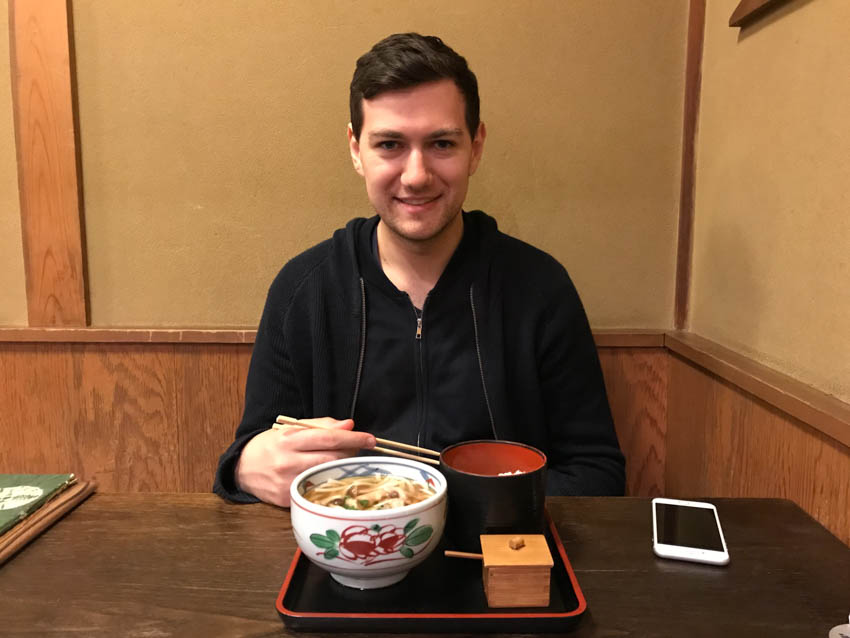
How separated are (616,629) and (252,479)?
2.02 ft

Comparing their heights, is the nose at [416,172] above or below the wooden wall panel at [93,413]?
above

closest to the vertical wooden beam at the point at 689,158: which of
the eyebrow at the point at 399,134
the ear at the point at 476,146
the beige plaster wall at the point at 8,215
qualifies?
the ear at the point at 476,146

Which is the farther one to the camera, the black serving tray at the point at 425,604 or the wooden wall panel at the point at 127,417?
the wooden wall panel at the point at 127,417

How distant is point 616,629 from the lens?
0.66 metres

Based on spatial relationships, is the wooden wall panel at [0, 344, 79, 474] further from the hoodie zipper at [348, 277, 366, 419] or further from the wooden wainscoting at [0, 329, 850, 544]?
the hoodie zipper at [348, 277, 366, 419]

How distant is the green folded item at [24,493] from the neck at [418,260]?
2.48 feet

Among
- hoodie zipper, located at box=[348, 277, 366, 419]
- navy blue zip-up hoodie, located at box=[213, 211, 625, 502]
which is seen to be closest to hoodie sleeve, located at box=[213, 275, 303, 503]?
navy blue zip-up hoodie, located at box=[213, 211, 625, 502]

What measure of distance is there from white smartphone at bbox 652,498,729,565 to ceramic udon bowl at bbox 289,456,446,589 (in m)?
0.31

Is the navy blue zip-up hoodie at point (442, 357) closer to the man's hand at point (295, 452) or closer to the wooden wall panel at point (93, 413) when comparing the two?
the man's hand at point (295, 452)

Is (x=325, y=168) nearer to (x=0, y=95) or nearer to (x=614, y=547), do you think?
(x=0, y=95)

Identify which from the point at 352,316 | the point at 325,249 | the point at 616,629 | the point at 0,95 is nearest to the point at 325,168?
the point at 325,249

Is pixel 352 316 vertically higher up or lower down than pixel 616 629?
higher up

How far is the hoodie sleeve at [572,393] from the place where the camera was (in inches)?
52.7

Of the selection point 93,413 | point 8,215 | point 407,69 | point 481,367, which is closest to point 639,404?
point 481,367
